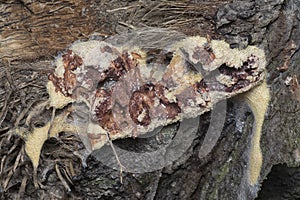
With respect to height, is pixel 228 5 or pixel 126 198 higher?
pixel 228 5

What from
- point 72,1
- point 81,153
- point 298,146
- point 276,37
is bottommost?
point 298,146

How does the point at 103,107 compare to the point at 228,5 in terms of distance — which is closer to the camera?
the point at 103,107

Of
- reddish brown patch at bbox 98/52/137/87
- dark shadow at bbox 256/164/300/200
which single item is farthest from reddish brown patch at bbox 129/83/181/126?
dark shadow at bbox 256/164/300/200

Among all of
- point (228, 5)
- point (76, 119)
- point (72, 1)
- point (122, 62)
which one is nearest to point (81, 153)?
point (76, 119)

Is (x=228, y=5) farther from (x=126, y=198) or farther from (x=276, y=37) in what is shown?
(x=126, y=198)

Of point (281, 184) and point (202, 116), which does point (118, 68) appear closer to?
point (202, 116)

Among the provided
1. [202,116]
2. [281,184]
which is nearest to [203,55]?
[202,116]

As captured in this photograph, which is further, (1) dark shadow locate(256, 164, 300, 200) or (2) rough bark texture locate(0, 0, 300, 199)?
(1) dark shadow locate(256, 164, 300, 200)

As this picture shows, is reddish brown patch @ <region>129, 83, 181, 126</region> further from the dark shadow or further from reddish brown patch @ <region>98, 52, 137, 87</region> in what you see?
the dark shadow
